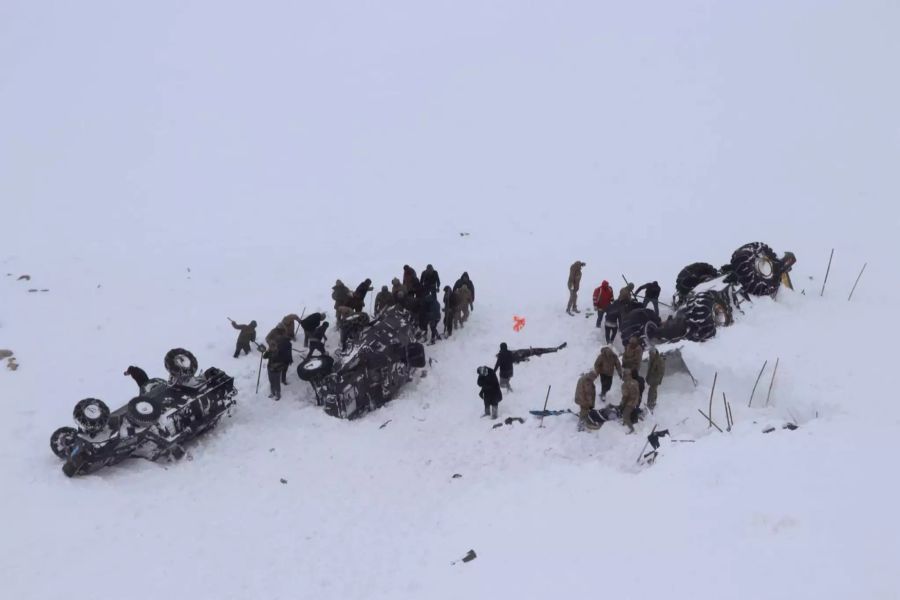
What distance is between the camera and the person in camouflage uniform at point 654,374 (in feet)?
41.9

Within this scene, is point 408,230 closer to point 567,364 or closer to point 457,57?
point 567,364

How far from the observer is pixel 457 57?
3525 centimetres

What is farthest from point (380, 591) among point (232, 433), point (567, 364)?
point (567, 364)

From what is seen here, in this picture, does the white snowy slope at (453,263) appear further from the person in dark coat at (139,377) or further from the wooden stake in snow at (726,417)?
the person in dark coat at (139,377)

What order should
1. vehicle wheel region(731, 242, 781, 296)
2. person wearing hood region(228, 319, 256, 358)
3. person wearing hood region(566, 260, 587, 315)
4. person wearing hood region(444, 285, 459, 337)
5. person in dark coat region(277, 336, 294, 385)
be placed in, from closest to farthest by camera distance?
person in dark coat region(277, 336, 294, 385)
person wearing hood region(228, 319, 256, 358)
vehicle wheel region(731, 242, 781, 296)
person wearing hood region(444, 285, 459, 337)
person wearing hood region(566, 260, 587, 315)

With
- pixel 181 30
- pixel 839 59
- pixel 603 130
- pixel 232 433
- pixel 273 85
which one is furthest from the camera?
pixel 181 30

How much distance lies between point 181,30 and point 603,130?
2440 centimetres

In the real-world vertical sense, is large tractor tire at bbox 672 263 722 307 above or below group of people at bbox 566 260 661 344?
above

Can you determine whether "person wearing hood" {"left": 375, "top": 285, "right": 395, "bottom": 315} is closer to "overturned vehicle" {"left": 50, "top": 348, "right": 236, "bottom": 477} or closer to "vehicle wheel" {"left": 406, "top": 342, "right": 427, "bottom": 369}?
"vehicle wheel" {"left": 406, "top": 342, "right": 427, "bottom": 369}

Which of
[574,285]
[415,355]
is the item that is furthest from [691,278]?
[415,355]

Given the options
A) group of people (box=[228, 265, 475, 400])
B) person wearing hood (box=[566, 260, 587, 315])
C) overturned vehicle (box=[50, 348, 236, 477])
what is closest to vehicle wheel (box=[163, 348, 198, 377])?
overturned vehicle (box=[50, 348, 236, 477])

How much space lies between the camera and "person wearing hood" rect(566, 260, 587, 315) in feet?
54.4

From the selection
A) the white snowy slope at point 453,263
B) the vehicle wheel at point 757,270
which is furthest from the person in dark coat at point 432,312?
→ the vehicle wheel at point 757,270

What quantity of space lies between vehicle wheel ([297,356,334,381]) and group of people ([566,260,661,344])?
244 inches
